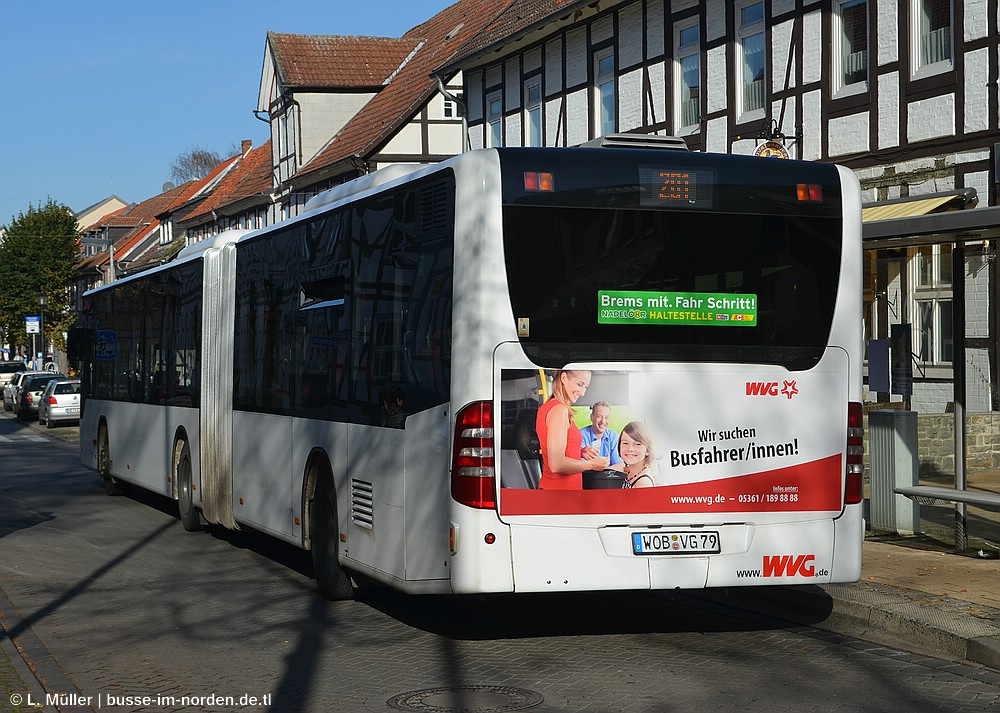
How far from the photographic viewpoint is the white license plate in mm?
8531

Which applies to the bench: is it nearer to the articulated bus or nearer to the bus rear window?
the articulated bus

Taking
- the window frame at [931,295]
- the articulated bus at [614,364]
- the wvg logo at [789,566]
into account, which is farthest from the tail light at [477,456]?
the window frame at [931,295]

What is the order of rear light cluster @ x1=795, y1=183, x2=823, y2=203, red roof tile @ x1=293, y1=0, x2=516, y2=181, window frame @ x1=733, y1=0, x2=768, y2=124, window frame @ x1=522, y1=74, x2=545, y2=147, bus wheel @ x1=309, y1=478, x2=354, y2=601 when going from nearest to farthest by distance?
1. rear light cluster @ x1=795, y1=183, x2=823, y2=203
2. bus wheel @ x1=309, y1=478, x2=354, y2=601
3. window frame @ x1=733, y1=0, x2=768, y2=124
4. window frame @ x1=522, y1=74, x2=545, y2=147
5. red roof tile @ x1=293, y1=0, x2=516, y2=181

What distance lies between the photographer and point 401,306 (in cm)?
930

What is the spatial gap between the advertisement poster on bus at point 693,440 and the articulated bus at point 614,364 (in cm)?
1

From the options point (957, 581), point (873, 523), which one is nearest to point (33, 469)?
point (873, 523)

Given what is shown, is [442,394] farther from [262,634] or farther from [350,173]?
[350,173]

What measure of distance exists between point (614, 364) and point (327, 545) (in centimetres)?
340

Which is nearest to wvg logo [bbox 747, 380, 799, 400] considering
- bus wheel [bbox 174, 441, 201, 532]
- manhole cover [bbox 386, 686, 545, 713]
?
manhole cover [bbox 386, 686, 545, 713]

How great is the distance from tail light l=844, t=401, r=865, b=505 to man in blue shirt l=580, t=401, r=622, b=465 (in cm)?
154

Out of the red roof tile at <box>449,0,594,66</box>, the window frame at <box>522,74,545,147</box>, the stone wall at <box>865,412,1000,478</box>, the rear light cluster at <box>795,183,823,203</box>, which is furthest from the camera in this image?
the window frame at <box>522,74,545,147</box>

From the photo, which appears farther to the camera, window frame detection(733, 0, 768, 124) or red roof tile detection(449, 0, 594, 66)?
red roof tile detection(449, 0, 594, 66)

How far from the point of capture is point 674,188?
28.8ft

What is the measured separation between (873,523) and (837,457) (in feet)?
15.8
